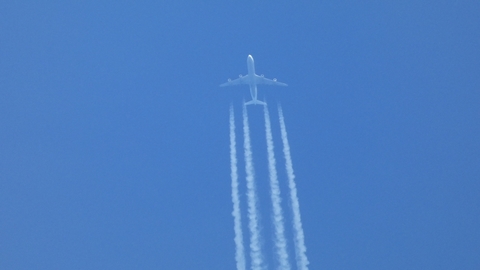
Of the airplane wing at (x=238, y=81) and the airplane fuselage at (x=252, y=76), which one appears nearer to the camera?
the airplane fuselage at (x=252, y=76)

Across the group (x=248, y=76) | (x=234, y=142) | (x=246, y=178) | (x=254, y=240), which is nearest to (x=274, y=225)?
(x=254, y=240)

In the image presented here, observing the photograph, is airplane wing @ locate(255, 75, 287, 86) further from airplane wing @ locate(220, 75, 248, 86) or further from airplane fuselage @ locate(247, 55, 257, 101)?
airplane wing @ locate(220, 75, 248, 86)

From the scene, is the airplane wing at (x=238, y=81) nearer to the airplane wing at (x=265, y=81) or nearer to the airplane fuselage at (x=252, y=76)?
the airplane fuselage at (x=252, y=76)

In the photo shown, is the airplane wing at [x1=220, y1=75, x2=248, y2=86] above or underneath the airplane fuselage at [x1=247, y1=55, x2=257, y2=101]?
above

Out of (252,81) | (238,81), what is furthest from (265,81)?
(238,81)

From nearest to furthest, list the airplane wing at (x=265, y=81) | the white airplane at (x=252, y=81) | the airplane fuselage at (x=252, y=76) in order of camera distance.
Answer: the airplane fuselage at (x=252, y=76)
the white airplane at (x=252, y=81)
the airplane wing at (x=265, y=81)

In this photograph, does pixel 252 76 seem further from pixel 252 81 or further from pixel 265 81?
pixel 265 81

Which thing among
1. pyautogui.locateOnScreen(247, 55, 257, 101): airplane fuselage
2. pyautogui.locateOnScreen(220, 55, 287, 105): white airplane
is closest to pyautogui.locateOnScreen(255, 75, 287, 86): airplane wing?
pyautogui.locateOnScreen(220, 55, 287, 105): white airplane

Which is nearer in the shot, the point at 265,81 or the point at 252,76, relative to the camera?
the point at 252,76

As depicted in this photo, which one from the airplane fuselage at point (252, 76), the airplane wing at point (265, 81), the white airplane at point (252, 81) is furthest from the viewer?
the airplane wing at point (265, 81)

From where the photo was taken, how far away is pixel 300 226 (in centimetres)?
3172

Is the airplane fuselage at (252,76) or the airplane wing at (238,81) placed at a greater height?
the airplane wing at (238,81)

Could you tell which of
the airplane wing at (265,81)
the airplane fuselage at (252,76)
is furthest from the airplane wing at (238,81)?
the airplane wing at (265,81)

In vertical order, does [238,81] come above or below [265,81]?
above
